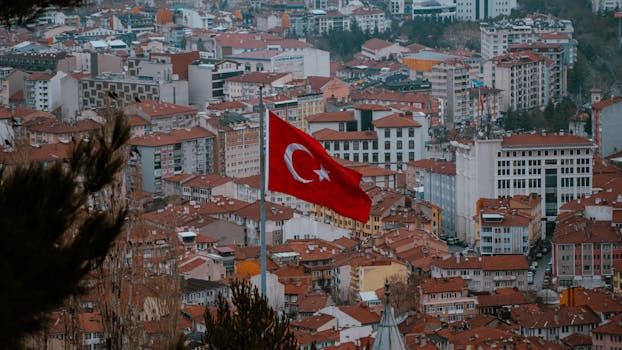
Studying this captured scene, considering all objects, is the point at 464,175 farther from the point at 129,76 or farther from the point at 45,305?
the point at 45,305

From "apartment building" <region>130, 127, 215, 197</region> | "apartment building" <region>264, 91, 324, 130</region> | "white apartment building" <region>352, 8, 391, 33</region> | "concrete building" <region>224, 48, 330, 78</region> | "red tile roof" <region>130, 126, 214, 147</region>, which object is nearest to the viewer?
"apartment building" <region>130, 127, 215, 197</region>

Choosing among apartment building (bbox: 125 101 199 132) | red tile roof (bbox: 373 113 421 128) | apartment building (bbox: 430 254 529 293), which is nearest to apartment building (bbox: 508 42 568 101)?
red tile roof (bbox: 373 113 421 128)

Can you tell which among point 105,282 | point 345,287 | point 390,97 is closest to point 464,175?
point 345,287

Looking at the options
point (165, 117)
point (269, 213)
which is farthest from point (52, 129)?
point (269, 213)

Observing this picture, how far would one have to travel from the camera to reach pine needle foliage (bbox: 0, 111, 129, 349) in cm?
320

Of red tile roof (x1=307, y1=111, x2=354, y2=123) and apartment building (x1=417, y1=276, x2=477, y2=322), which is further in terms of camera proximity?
red tile roof (x1=307, y1=111, x2=354, y2=123)

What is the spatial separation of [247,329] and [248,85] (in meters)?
25.0

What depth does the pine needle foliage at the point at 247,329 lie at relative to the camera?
222 inches

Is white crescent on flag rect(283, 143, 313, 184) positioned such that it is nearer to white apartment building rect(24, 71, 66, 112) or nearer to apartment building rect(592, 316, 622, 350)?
apartment building rect(592, 316, 622, 350)

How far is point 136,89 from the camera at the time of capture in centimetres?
2953

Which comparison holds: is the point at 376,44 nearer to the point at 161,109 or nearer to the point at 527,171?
the point at 161,109

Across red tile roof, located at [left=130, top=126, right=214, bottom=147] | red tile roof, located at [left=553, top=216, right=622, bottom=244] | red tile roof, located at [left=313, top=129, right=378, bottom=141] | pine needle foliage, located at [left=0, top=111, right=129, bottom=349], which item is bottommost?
red tile roof, located at [left=553, top=216, right=622, bottom=244]

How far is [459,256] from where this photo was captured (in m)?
18.8

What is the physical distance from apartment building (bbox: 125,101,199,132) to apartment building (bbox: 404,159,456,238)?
15.6ft
